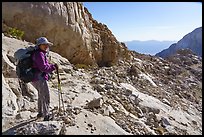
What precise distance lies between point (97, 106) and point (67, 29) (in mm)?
8310

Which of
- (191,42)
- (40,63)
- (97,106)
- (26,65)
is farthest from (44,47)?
(191,42)

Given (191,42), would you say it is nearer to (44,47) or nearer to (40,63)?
→ (44,47)

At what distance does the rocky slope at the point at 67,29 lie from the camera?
51.0 feet

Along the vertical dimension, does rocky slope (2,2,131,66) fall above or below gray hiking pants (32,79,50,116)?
above

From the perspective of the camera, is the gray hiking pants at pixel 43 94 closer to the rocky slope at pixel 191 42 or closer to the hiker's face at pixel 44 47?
the hiker's face at pixel 44 47

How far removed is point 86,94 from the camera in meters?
11.4

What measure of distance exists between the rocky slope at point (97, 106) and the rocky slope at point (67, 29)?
5.88 ft

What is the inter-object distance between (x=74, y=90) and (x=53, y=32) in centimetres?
600

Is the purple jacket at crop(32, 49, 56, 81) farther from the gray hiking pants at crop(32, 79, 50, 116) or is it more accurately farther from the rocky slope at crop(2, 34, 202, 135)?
the rocky slope at crop(2, 34, 202, 135)

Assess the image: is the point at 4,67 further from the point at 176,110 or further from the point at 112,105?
the point at 176,110

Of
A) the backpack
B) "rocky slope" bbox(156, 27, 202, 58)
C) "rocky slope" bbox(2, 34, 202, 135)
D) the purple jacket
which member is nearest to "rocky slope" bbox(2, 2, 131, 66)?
"rocky slope" bbox(2, 34, 202, 135)

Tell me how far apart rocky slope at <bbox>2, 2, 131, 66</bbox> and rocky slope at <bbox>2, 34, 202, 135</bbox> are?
1792 millimetres

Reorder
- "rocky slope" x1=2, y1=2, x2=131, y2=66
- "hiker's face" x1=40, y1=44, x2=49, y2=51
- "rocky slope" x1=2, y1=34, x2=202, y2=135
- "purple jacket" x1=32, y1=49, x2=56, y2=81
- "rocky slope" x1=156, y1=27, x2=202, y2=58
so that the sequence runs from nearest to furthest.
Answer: "purple jacket" x1=32, y1=49, x2=56, y2=81
"hiker's face" x1=40, y1=44, x2=49, y2=51
"rocky slope" x1=2, y1=34, x2=202, y2=135
"rocky slope" x1=2, y1=2, x2=131, y2=66
"rocky slope" x1=156, y1=27, x2=202, y2=58

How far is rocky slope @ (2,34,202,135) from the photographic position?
25.6ft
